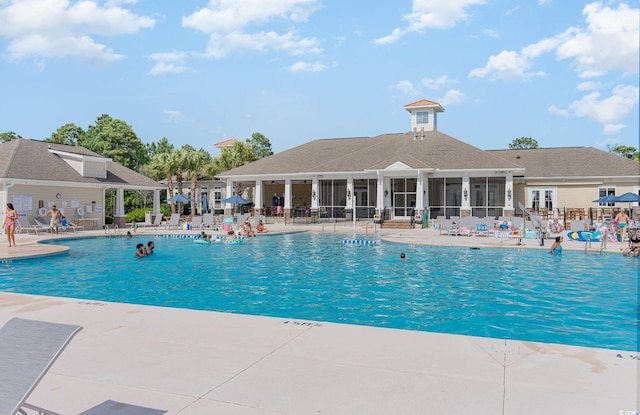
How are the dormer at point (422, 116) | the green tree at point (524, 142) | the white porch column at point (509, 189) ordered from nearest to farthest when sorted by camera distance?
1. the white porch column at point (509, 189)
2. the dormer at point (422, 116)
3. the green tree at point (524, 142)

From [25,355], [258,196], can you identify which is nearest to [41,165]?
[258,196]

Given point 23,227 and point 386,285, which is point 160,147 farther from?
point 386,285

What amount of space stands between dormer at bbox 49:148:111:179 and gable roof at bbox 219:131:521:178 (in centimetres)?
936

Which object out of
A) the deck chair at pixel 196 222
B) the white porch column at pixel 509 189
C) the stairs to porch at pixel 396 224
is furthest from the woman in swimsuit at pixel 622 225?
the deck chair at pixel 196 222

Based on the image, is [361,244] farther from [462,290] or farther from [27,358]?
[27,358]

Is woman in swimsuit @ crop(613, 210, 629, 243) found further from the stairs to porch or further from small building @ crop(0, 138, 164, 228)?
small building @ crop(0, 138, 164, 228)

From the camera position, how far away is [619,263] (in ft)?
50.8

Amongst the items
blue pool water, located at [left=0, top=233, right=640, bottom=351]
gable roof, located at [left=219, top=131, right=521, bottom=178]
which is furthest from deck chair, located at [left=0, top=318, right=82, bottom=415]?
gable roof, located at [left=219, top=131, right=521, bottom=178]

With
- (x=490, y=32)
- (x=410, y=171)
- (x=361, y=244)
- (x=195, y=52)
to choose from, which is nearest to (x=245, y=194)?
(x=410, y=171)

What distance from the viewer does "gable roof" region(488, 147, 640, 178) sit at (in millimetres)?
34312

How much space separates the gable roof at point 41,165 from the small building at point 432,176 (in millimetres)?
8264

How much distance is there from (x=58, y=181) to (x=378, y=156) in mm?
20874

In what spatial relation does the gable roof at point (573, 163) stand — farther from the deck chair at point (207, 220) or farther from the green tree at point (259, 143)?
the green tree at point (259, 143)

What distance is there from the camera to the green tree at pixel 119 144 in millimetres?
53875
